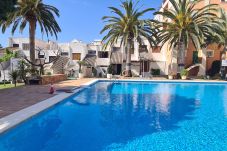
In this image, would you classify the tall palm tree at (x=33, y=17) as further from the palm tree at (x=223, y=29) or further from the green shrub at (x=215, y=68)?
the green shrub at (x=215, y=68)

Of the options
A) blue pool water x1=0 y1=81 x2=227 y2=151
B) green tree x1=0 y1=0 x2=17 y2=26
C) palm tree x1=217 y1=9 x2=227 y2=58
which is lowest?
blue pool water x1=0 y1=81 x2=227 y2=151

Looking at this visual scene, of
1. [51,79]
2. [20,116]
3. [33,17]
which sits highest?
[33,17]

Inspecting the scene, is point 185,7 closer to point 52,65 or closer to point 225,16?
point 225,16

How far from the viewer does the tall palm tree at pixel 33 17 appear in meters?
27.9

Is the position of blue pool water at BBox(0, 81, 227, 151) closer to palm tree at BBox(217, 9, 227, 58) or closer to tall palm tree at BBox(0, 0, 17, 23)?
tall palm tree at BBox(0, 0, 17, 23)

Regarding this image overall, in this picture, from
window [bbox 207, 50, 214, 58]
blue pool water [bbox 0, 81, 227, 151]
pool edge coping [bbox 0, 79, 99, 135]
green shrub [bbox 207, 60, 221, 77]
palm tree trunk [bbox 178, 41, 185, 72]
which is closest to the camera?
blue pool water [bbox 0, 81, 227, 151]

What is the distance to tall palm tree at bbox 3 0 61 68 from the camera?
27938mm

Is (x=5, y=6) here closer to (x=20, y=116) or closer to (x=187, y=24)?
(x=20, y=116)

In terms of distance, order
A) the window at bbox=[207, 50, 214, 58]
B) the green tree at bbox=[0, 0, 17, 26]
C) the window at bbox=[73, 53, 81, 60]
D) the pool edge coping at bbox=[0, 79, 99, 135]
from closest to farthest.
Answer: the pool edge coping at bbox=[0, 79, 99, 135]
the green tree at bbox=[0, 0, 17, 26]
the window at bbox=[207, 50, 214, 58]
the window at bbox=[73, 53, 81, 60]

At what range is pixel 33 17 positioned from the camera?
29.1m

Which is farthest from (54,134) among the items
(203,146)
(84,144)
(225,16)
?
(225,16)

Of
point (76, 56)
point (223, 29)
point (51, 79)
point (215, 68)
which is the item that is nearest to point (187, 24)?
point (223, 29)

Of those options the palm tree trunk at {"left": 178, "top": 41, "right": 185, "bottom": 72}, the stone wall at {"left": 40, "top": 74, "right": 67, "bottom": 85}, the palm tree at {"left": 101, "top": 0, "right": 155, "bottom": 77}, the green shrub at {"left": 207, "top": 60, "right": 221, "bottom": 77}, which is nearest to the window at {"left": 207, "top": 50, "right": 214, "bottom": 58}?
the green shrub at {"left": 207, "top": 60, "right": 221, "bottom": 77}

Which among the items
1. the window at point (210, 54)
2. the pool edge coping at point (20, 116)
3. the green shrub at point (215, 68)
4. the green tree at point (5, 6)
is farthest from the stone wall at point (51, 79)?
the window at point (210, 54)
